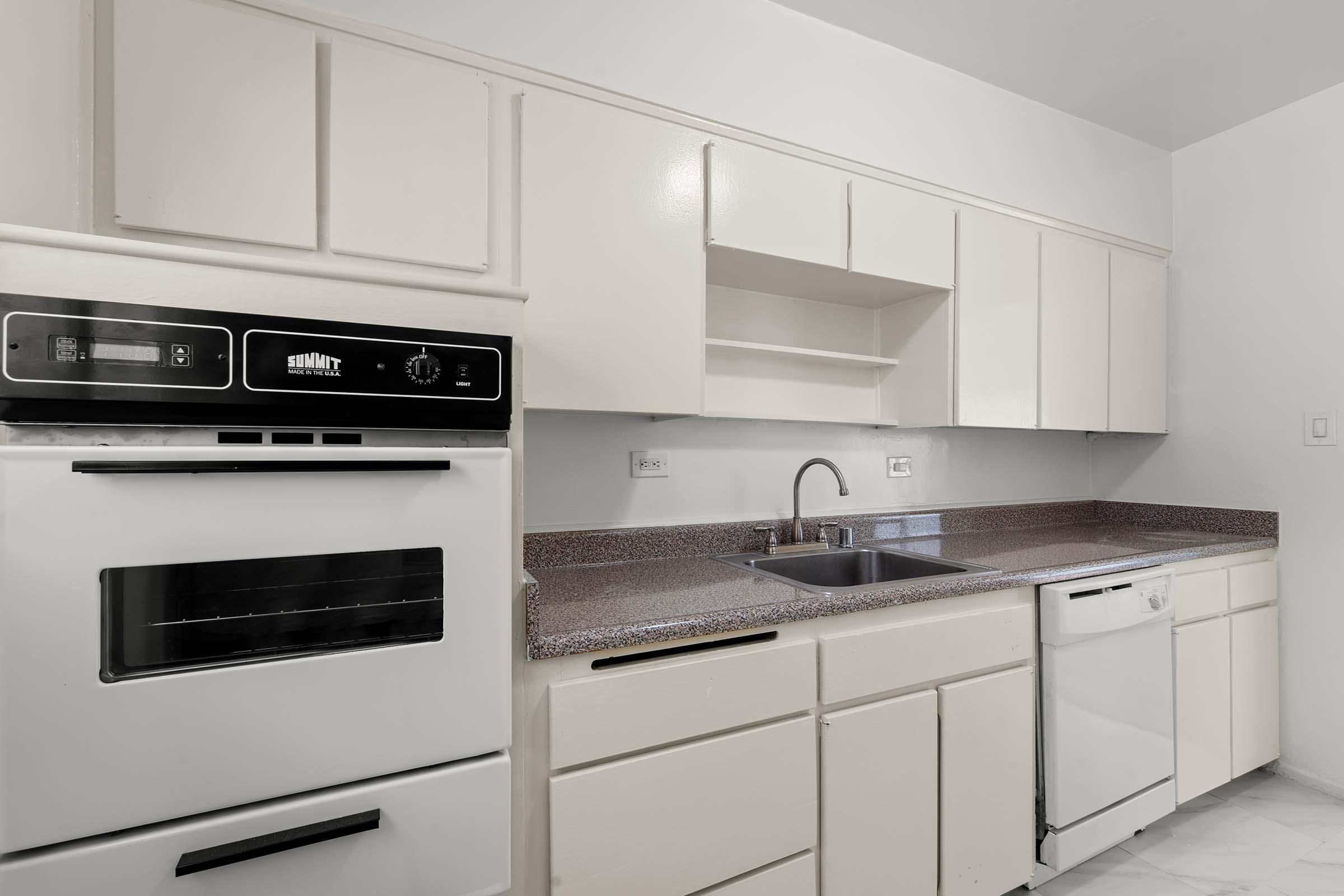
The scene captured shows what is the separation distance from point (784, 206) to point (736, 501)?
959 millimetres

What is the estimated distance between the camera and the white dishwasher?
171 cm

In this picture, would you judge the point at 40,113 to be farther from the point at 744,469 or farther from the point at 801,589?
the point at 744,469

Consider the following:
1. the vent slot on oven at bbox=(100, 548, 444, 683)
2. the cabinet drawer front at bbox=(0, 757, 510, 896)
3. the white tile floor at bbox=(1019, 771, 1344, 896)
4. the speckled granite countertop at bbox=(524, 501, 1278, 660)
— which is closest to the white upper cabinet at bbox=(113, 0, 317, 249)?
the vent slot on oven at bbox=(100, 548, 444, 683)

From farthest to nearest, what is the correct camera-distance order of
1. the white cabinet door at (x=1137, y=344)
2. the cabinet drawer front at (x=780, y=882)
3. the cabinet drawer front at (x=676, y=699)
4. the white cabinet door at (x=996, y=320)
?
the white cabinet door at (x=1137, y=344) < the white cabinet door at (x=996, y=320) < the cabinet drawer front at (x=780, y=882) < the cabinet drawer front at (x=676, y=699)

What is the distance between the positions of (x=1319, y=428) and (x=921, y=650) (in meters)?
2.07

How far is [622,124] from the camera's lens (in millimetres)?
1571

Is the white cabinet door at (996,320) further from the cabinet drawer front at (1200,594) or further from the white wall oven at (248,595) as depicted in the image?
the white wall oven at (248,595)

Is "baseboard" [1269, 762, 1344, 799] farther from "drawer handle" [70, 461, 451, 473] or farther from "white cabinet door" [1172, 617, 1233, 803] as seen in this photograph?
"drawer handle" [70, 461, 451, 473]

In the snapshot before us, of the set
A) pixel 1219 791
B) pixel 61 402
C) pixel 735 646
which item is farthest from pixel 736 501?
pixel 1219 791

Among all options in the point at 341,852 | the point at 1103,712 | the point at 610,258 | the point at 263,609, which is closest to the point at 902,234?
the point at 610,258

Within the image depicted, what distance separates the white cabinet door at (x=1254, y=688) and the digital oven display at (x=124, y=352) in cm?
316

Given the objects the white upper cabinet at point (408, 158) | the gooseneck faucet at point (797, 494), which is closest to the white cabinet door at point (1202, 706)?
the gooseneck faucet at point (797, 494)

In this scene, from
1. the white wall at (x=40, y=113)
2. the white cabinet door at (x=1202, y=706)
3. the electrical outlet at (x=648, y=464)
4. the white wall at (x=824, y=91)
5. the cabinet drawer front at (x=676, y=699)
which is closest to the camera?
the white wall at (x=40, y=113)

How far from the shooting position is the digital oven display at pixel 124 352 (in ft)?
2.56
